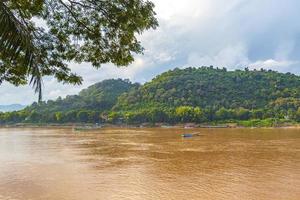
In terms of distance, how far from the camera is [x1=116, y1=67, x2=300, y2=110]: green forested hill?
82625 mm

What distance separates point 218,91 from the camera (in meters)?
88.1

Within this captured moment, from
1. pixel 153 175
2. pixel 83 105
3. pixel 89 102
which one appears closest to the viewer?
pixel 153 175

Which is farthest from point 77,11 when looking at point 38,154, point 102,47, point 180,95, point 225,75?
point 225,75

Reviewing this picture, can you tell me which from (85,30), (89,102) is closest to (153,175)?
(85,30)

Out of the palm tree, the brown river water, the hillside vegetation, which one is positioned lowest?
the brown river water

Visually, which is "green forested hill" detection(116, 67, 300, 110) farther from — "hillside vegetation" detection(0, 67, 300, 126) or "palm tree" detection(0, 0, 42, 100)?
"palm tree" detection(0, 0, 42, 100)

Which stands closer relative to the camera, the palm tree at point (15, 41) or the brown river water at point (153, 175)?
the palm tree at point (15, 41)

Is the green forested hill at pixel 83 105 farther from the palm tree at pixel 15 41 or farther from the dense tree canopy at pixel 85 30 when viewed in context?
the palm tree at pixel 15 41

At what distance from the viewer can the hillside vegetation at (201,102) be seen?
71.3 metres

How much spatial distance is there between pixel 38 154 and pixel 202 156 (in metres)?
12.2

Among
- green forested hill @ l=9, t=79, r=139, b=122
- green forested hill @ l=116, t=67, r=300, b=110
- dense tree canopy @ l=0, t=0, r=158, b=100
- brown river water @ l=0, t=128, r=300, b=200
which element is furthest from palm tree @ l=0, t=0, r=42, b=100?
green forested hill @ l=116, t=67, r=300, b=110

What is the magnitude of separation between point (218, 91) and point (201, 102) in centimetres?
748

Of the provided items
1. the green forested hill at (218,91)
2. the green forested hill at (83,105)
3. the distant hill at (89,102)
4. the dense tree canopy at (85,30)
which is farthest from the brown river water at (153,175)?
the distant hill at (89,102)

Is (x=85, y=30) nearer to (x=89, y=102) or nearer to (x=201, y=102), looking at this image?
(x=201, y=102)
